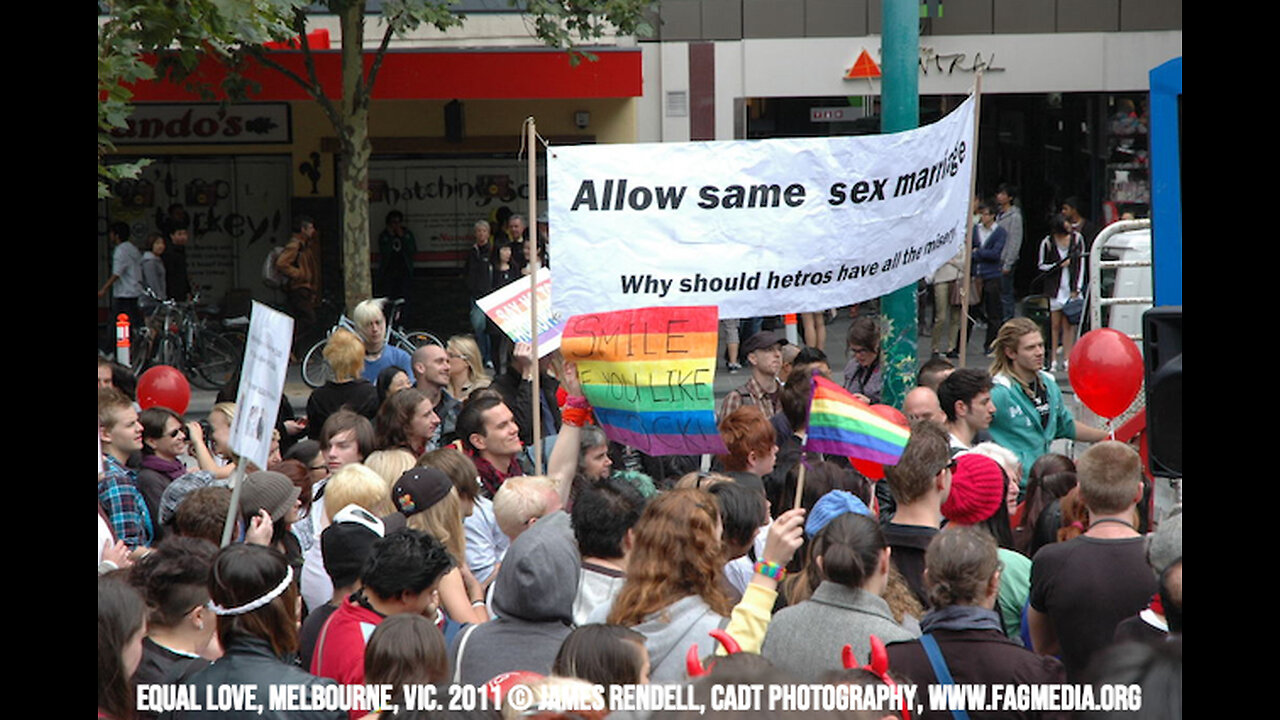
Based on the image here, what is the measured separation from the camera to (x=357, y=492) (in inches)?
227

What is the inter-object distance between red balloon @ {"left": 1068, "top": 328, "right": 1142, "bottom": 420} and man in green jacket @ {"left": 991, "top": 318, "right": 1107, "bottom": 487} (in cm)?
33

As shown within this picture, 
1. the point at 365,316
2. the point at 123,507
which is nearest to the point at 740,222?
the point at 123,507

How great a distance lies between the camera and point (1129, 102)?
22.4m

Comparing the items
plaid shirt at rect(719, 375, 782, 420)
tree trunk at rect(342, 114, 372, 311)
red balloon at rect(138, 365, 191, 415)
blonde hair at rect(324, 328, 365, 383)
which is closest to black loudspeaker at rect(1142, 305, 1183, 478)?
plaid shirt at rect(719, 375, 782, 420)

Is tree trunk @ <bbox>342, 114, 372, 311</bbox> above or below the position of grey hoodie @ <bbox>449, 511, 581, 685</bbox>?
above

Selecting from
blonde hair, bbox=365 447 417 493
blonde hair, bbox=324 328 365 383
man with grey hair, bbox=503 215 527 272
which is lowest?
blonde hair, bbox=365 447 417 493

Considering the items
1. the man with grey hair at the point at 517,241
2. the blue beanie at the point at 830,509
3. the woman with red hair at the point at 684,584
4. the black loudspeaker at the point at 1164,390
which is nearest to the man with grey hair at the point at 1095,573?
the black loudspeaker at the point at 1164,390

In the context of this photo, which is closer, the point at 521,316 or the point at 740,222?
the point at 740,222

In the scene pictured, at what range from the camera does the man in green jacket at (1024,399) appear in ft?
26.0

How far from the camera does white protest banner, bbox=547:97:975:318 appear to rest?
7.04 metres

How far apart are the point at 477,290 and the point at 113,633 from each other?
1440cm

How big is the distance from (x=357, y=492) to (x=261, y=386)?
54 cm

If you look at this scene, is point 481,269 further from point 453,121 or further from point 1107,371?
point 1107,371

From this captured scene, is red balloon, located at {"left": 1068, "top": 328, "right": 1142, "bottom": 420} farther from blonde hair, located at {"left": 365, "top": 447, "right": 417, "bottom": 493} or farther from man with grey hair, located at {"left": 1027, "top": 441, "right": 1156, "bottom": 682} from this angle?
blonde hair, located at {"left": 365, "top": 447, "right": 417, "bottom": 493}
